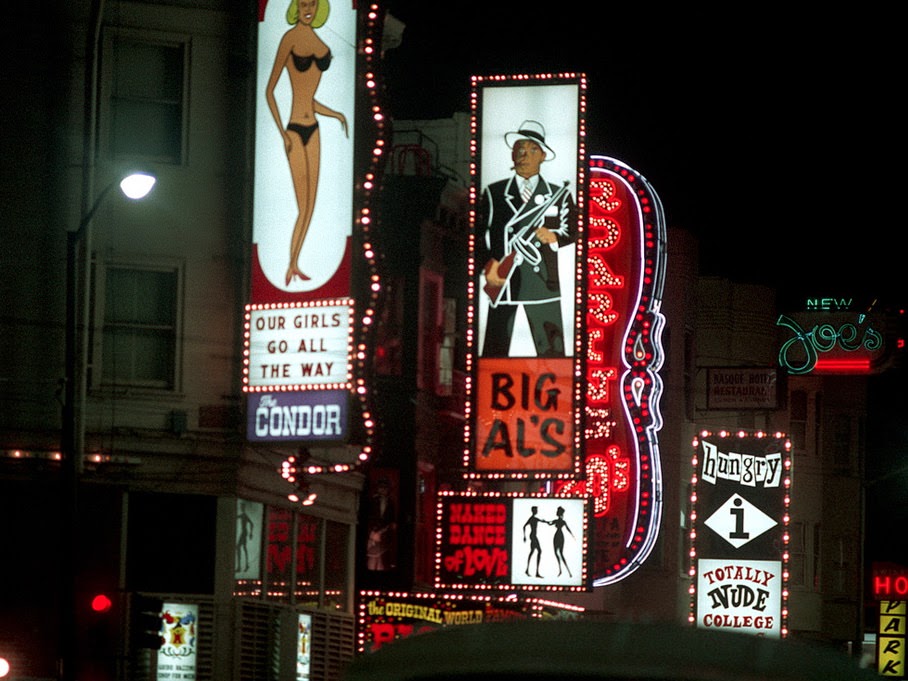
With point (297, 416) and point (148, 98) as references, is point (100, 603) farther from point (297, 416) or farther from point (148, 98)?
point (148, 98)

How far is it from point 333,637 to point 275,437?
5.52 metres

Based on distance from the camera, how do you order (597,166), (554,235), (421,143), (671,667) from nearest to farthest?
(671,667) → (554,235) → (597,166) → (421,143)

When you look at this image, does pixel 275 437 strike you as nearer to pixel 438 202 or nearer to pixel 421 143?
pixel 438 202

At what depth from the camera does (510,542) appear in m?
29.3

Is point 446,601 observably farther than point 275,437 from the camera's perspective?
Yes

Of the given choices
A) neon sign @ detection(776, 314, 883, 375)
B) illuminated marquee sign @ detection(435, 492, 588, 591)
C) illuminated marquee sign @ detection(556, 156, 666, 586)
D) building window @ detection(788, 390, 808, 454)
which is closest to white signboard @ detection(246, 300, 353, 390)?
illuminated marquee sign @ detection(435, 492, 588, 591)

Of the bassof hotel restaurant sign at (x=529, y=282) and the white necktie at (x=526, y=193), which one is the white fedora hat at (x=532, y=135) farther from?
the white necktie at (x=526, y=193)

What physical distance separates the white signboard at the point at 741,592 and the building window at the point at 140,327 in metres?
16.7

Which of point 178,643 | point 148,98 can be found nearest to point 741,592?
point 178,643

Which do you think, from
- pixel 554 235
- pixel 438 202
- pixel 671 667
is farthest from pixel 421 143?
pixel 671 667

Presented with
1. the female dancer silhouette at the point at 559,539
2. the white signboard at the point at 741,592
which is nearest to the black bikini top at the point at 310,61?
the female dancer silhouette at the point at 559,539

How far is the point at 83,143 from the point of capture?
25625 millimetres

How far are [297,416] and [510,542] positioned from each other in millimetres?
6165

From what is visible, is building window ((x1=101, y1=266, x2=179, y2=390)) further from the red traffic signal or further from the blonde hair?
the red traffic signal
